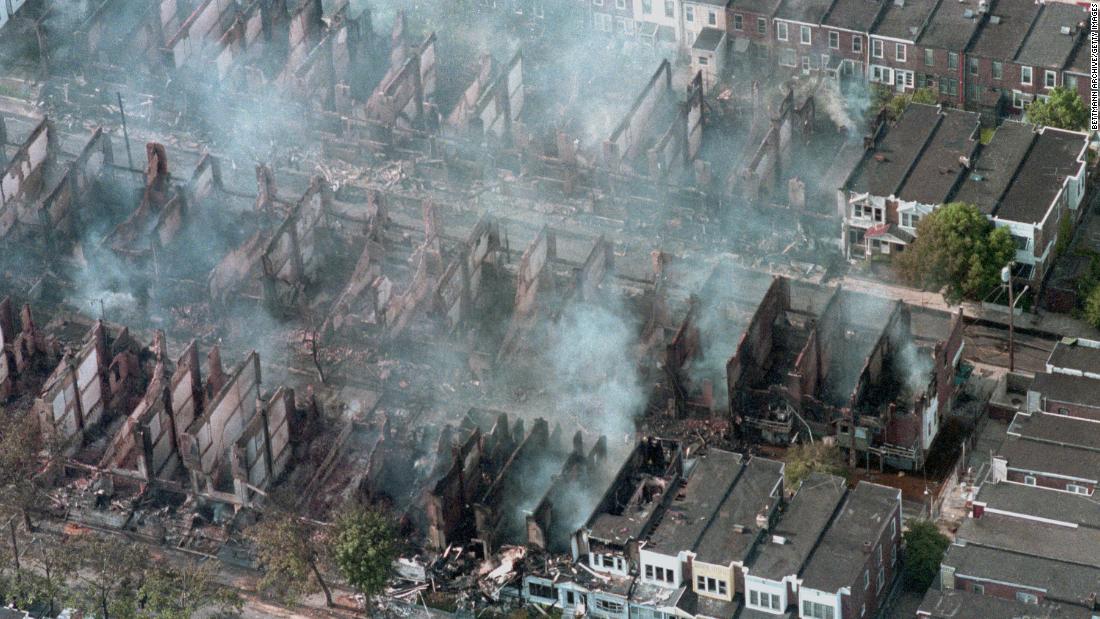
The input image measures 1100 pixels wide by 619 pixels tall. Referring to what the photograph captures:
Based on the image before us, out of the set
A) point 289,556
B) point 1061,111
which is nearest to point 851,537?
point 289,556

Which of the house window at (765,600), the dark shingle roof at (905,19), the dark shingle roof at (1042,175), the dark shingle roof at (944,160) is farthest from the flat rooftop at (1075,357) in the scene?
the dark shingle roof at (905,19)

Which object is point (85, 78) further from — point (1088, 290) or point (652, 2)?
point (1088, 290)

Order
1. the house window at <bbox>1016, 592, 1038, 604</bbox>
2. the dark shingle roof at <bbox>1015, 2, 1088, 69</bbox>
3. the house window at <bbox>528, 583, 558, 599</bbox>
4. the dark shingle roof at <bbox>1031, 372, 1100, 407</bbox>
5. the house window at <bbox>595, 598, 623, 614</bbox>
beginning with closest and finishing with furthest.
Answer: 1. the house window at <bbox>1016, 592, 1038, 604</bbox>
2. the house window at <bbox>595, 598, 623, 614</bbox>
3. the house window at <bbox>528, 583, 558, 599</bbox>
4. the dark shingle roof at <bbox>1031, 372, 1100, 407</bbox>
5. the dark shingle roof at <bbox>1015, 2, 1088, 69</bbox>

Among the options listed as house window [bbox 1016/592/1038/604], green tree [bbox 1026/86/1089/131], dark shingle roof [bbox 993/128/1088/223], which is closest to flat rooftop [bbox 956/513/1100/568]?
house window [bbox 1016/592/1038/604]

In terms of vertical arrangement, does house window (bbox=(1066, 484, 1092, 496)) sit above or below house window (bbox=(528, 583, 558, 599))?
above

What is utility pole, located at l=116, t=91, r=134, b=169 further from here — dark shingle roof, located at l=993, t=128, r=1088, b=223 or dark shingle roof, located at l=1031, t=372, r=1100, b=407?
dark shingle roof, located at l=1031, t=372, r=1100, b=407

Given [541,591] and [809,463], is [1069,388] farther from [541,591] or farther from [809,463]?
[541,591]

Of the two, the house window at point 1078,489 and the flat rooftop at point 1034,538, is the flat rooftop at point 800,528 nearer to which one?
the flat rooftop at point 1034,538
